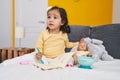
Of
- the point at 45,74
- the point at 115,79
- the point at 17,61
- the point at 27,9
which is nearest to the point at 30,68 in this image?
the point at 45,74

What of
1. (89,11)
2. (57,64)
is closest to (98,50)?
(57,64)

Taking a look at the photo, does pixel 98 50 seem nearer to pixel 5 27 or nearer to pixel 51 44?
pixel 51 44

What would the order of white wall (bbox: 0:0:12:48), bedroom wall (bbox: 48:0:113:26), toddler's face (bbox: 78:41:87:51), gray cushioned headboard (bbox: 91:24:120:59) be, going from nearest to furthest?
toddler's face (bbox: 78:41:87:51)
gray cushioned headboard (bbox: 91:24:120:59)
bedroom wall (bbox: 48:0:113:26)
white wall (bbox: 0:0:12:48)

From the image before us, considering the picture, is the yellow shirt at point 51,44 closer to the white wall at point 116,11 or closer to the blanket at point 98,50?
the blanket at point 98,50

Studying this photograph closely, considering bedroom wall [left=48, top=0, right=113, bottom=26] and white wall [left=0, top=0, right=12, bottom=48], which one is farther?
white wall [left=0, top=0, right=12, bottom=48]

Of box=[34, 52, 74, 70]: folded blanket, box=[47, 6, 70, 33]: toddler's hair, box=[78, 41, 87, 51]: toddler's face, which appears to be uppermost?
box=[47, 6, 70, 33]: toddler's hair

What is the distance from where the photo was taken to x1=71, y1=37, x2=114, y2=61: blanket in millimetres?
1747

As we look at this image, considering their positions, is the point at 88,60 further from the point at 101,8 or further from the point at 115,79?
the point at 101,8

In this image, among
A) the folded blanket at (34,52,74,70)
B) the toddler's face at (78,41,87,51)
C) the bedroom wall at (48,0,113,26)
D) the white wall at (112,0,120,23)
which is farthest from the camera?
the bedroom wall at (48,0,113,26)

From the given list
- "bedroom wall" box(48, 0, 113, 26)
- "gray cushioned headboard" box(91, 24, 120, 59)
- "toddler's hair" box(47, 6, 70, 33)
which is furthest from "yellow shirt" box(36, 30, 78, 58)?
"bedroom wall" box(48, 0, 113, 26)

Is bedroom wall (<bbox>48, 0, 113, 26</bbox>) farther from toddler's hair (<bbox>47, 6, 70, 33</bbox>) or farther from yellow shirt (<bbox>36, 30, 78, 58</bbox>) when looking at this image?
yellow shirt (<bbox>36, 30, 78, 58</bbox>)

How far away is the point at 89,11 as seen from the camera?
12.6 feet

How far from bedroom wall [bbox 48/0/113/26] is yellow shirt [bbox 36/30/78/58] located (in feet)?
6.68

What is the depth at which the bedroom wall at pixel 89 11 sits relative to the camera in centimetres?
376
